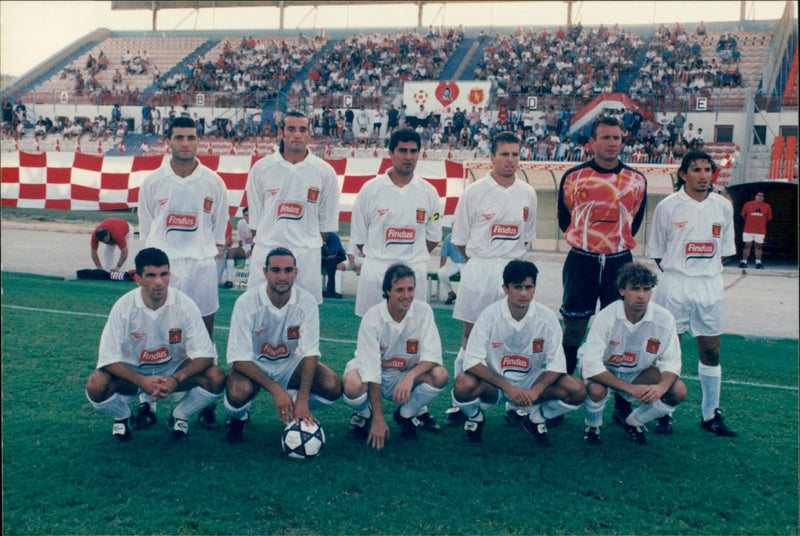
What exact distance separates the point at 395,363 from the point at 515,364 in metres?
0.76

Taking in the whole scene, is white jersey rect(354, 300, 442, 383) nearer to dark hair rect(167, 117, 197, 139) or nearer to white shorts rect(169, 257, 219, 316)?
white shorts rect(169, 257, 219, 316)

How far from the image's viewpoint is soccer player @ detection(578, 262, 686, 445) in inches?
176

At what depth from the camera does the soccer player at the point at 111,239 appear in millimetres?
10000

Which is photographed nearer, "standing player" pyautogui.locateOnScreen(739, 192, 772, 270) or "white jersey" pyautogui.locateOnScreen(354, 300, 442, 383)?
"white jersey" pyautogui.locateOnScreen(354, 300, 442, 383)

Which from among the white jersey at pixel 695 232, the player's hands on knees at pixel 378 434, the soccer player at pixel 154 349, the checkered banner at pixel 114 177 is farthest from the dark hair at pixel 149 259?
the checkered banner at pixel 114 177

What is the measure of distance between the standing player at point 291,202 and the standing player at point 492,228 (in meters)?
1.04

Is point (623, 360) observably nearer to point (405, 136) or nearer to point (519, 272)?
point (519, 272)

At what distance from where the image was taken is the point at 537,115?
23.6 m

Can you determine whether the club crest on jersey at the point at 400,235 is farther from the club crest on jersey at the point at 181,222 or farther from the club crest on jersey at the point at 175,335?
the club crest on jersey at the point at 175,335

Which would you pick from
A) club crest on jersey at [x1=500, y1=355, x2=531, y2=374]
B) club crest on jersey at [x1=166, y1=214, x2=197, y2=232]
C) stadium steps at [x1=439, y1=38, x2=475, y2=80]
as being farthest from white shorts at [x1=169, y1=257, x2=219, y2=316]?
stadium steps at [x1=439, y1=38, x2=475, y2=80]

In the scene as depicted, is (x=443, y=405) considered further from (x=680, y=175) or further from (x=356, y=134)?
(x=356, y=134)

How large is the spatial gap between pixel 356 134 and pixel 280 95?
203 inches

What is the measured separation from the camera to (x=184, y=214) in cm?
516

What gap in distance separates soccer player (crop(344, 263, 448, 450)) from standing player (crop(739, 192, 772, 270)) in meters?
12.4
